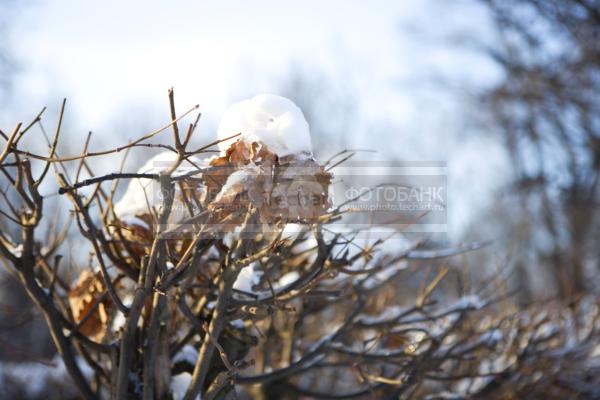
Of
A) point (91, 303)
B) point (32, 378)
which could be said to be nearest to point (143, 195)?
point (91, 303)

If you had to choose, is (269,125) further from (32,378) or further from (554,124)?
(554,124)

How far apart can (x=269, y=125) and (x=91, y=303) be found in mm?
1434

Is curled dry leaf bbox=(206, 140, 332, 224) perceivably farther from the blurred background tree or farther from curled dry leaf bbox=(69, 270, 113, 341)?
the blurred background tree

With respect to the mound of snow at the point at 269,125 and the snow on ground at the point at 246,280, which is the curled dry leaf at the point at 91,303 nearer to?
the snow on ground at the point at 246,280

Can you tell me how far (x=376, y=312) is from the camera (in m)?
5.33

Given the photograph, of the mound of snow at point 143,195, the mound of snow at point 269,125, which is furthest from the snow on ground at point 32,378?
the mound of snow at point 269,125

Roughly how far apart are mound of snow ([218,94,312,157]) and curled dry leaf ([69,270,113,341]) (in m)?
1.13

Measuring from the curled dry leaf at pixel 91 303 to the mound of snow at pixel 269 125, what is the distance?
3.71 feet

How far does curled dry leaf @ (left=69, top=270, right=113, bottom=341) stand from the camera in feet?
10.2

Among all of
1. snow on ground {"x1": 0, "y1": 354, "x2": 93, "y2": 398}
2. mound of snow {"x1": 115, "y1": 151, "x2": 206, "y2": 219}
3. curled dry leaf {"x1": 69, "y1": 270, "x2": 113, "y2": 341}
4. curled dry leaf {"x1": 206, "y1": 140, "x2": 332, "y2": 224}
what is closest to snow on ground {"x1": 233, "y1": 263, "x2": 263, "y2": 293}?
mound of snow {"x1": 115, "y1": 151, "x2": 206, "y2": 219}

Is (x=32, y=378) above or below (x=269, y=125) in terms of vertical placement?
below

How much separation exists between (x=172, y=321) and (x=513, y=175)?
577 inches

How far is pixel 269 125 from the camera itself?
2.41 m

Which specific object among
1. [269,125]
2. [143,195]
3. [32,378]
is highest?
[269,125]
